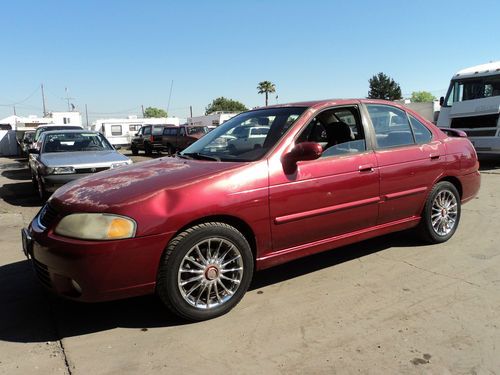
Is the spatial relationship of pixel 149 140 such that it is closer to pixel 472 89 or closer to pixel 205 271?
pixel 472 89

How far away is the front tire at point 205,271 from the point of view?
10.9 feet

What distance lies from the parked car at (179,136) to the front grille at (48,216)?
17.5 m

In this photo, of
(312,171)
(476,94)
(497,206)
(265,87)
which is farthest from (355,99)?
(265,87)

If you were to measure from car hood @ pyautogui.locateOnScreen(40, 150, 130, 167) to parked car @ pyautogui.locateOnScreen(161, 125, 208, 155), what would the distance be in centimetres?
1186

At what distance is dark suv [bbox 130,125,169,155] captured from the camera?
23578 mm

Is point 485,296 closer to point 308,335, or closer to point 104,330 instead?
point 308,335

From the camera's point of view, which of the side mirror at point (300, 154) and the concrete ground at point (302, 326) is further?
the side mirror at point (300, 154)

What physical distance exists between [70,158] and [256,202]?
20.7 feet

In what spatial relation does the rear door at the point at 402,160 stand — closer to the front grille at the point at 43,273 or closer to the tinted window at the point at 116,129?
the front grille at the point at 43,273

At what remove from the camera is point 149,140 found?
24.1m

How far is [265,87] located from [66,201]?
266 feet

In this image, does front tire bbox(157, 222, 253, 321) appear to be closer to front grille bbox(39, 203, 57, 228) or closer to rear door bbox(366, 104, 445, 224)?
front grille bbox(39, 203, 57, 228)

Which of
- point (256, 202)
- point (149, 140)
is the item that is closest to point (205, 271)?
point (256, 202)

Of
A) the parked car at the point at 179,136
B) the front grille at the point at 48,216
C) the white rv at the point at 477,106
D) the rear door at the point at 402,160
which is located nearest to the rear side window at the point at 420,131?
the rear door at the point at 402,160
